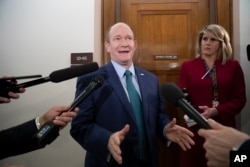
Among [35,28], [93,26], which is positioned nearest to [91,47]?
[93,26]

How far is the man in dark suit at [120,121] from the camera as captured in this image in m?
Result: 1.53

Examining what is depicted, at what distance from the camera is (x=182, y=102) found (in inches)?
38.2

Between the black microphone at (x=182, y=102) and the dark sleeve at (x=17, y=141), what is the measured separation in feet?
2.13

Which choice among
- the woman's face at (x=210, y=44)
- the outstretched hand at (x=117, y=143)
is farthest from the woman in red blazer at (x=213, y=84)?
the outstretched hand at (x=117, y=143)

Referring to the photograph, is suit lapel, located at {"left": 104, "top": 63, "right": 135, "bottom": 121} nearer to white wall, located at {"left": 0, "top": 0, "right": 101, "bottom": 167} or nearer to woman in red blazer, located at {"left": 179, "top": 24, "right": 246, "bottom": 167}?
woman in red blazer, located at {"left": 179, "top": 24, "right": 246, "bottom": 167}

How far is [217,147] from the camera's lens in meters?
0.81

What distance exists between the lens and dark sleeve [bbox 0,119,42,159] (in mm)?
1335

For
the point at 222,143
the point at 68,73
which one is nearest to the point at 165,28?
the point at 68,73

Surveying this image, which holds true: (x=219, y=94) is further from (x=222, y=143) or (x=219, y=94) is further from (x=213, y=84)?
(x=222, y=143)

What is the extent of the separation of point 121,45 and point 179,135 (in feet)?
2.25

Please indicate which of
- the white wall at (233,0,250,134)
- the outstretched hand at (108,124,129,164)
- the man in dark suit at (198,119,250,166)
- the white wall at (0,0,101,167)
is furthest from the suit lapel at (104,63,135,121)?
the white wall at (233,0,250,134)

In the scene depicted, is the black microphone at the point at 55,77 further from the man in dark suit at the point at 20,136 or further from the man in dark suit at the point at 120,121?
the man in dark suit at the point at 120,121

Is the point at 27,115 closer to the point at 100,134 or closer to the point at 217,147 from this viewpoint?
the point at 100,134

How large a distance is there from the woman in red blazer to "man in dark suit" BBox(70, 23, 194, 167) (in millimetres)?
308
